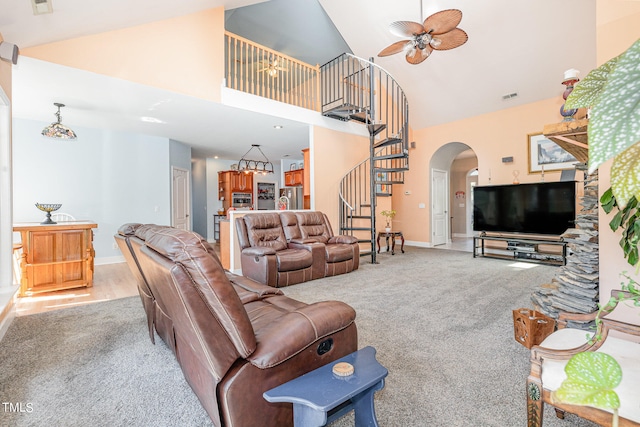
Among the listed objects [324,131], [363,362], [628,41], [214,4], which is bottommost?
[363,362]

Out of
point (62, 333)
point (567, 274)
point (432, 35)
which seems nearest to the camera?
point (567, 274)

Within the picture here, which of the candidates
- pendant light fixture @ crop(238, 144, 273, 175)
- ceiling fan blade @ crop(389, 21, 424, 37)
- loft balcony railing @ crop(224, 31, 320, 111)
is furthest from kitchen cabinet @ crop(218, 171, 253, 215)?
ceiling fan blade @ crop(389, 21, 424, 37)

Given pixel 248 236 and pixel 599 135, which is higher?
pixel 599 135

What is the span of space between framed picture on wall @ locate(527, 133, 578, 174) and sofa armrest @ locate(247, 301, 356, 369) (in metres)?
6.18

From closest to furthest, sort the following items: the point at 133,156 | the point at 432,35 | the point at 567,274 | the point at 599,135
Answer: the point at 599,135 < the point at 567,274 < the point at 432,35 < the point at 133,156

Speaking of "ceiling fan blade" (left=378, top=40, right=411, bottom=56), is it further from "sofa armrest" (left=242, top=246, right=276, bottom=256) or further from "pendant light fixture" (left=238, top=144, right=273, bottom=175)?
"pendant light fixture" (left=238, top=144, right=273, bottom=175)

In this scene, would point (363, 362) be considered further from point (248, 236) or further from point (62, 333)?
point (248, 236)

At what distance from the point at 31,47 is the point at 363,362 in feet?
14.3

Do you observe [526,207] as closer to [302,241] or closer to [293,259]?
[302,241]

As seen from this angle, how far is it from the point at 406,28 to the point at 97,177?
6041 mm

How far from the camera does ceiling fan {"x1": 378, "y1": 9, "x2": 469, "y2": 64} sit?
3301 millimetres

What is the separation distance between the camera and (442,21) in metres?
3.35

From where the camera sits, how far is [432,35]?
369cm

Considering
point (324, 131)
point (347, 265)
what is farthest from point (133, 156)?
point (347, 265)
